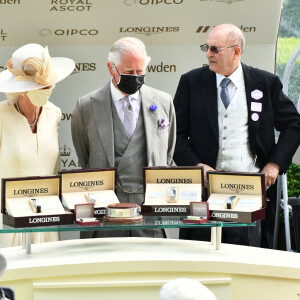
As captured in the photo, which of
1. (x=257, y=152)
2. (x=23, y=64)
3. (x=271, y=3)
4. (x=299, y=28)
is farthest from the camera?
(x=299, y=28)

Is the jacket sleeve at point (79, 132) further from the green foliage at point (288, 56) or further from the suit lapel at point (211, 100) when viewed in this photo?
the green foliage at point (288, 56)

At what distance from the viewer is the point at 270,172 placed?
4.45 meters

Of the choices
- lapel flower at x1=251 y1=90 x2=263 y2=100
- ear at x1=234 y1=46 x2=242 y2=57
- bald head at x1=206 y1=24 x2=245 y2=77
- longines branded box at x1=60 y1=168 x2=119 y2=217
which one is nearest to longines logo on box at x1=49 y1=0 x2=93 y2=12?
bald head at x1=206 y1=24 x2=245 y2=77

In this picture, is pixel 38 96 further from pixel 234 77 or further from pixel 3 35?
pixel 3 35

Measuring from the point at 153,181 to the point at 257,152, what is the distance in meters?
1.31

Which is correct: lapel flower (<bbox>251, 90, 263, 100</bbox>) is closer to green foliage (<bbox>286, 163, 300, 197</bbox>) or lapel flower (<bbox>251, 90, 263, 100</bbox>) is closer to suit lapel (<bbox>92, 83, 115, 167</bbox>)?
suit lapel (<bbox>92, 83, 115, 167</bbox>)

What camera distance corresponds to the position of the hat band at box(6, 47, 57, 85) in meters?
3.74

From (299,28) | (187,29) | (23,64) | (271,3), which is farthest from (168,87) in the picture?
(299,28)

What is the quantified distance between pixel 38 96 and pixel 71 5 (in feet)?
5.15

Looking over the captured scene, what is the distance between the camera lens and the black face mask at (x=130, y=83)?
148 inches

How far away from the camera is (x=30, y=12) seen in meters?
5.16

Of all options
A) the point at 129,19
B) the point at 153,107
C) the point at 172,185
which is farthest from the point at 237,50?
the point at 172,185

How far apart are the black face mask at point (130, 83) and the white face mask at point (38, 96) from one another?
345mm

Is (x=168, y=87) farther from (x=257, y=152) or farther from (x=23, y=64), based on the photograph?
(x=23, y=64)
